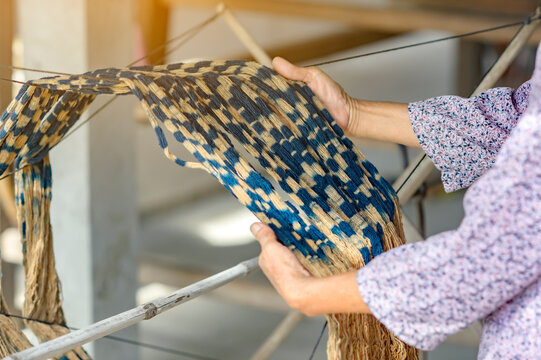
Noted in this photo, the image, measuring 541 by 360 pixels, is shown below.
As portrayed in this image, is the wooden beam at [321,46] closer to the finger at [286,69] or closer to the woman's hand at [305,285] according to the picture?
the finger at [286,69]

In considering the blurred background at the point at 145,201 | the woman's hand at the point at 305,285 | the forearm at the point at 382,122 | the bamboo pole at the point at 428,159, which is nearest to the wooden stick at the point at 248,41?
the blurred background at the point at 145,201

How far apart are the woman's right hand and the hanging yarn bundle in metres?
0.02

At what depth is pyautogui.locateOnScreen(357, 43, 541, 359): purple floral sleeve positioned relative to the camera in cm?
75

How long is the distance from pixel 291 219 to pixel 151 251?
324 centimetres

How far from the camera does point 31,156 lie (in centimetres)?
119

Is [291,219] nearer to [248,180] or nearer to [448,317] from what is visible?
[248,180]

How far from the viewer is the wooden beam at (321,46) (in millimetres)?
2793

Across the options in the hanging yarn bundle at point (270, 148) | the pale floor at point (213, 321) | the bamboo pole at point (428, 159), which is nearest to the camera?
the hanging yarn bundle at point (270, 148)

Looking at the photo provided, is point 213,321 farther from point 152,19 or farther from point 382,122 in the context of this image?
point 382,122

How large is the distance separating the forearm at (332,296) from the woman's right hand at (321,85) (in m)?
0.40

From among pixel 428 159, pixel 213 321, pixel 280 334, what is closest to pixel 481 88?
pixel 428 159

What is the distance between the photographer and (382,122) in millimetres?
1231

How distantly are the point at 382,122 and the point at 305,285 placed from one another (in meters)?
0.44

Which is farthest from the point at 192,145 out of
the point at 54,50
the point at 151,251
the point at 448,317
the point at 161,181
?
the point at 161,181
